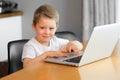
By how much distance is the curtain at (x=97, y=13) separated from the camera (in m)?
2.75

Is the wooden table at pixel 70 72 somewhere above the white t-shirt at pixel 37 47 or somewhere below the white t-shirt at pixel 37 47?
below

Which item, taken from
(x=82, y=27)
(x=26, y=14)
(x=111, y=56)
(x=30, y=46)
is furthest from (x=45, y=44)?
(x=26, y=14)

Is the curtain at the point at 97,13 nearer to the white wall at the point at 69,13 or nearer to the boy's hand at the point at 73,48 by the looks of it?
the white wall at the point at 69,13

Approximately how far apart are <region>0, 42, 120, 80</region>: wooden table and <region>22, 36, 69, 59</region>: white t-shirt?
0.62 ft

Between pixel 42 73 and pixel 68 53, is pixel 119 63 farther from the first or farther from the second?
pixel 42 73

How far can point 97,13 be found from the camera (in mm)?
2807

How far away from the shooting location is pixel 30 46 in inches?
67.4

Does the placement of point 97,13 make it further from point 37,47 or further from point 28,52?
point 28,52

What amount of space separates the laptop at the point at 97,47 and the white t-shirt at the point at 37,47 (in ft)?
0.54

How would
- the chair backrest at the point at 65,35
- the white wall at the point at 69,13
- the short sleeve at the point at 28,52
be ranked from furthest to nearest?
the white wall at the point at 69,13 → the chair backrest at the point at 65,35 → the short sleeve at the point at 28,52

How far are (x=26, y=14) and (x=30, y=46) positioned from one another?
5.70 feet

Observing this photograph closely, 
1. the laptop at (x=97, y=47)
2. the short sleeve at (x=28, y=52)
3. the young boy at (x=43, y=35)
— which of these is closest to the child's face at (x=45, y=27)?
the young boy at (x=43, y=35)

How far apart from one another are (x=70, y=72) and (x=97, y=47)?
0.21 meters

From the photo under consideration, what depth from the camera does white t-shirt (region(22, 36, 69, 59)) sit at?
166 cm
